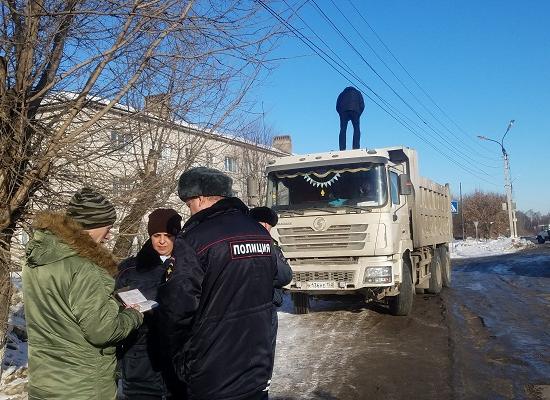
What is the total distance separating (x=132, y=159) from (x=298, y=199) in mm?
3777

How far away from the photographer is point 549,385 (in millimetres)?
5637

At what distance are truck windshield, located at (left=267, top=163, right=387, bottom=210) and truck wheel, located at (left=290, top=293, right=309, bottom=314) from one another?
1965 mm

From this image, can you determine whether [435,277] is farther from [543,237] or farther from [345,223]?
[543,237]

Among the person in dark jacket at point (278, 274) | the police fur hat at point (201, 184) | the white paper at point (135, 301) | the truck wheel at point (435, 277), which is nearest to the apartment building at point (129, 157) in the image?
the person in dark jacket at point (278, 274)

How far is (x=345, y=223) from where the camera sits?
877 centimetres

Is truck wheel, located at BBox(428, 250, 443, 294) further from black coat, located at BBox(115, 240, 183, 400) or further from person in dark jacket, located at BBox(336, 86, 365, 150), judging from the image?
black coat, located at BBox(115, 240, 183, 400)

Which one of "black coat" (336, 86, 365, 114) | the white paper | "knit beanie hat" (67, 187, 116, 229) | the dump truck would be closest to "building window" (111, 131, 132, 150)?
"knit beanie hat" (67, 187, 116, 229)

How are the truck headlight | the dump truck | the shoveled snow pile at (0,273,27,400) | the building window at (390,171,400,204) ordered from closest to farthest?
the shoveled snow pile at (0,273,27,400) < the truck headlight < the dump truck < the building window at (390,171,400,204)

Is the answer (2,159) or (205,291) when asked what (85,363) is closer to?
(205,291)

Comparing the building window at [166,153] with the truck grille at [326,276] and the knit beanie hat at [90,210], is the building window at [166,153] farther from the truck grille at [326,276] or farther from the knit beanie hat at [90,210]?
the knit beanie hat at [90,210]

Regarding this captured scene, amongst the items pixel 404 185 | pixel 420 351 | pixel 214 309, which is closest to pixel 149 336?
pixel 214 309

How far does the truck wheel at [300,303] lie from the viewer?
10252mm

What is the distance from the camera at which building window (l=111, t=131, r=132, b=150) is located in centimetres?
558

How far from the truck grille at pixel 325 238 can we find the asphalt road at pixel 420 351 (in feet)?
4.58
